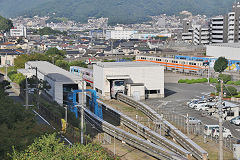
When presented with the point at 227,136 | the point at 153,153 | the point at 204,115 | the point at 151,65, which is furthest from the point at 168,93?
the point at 153,153

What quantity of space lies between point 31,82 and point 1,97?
→ 977 cm

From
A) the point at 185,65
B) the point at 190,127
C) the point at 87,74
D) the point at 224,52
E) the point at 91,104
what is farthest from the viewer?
the point at 224,52

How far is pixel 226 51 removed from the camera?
48469mm

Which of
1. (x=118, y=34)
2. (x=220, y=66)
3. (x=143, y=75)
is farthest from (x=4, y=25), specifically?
(x=143, y=75)

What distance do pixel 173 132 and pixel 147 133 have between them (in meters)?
1.07

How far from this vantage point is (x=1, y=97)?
20.5 metres

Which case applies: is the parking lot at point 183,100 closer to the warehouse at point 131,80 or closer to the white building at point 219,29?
the warehouse at point 131,80

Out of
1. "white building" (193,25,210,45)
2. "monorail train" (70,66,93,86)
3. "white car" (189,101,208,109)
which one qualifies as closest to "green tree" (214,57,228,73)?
"monorail train" (70,66,93,86)

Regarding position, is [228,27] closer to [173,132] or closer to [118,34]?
[173,132]

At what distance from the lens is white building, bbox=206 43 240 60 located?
46.8m

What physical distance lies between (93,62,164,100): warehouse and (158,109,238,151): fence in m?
3.98

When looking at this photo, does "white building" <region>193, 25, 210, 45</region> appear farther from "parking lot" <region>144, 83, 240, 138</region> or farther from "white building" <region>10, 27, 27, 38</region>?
"white building" <region>10, 27, 27, 38</region>

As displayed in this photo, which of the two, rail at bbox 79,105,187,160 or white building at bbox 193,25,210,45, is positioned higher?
white building at bbox 193,25,210,45

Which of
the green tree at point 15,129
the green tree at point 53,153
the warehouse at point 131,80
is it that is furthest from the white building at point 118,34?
the green tree at point 53,153
